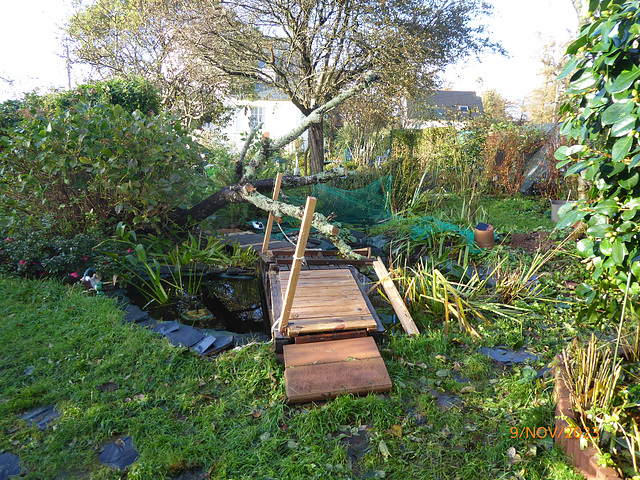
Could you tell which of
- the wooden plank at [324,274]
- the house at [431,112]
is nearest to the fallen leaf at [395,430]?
the wooden plank at [324,274]

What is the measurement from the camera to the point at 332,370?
2.61 m

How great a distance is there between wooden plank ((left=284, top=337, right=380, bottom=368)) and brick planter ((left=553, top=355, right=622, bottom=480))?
44.6 inches

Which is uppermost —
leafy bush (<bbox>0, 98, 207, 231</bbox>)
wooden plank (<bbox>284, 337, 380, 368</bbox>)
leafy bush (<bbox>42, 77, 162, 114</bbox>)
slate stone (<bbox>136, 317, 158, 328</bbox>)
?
leafy bush (<bbox>42, 77, 162, 114</bbox>)

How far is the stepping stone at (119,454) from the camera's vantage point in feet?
6.50

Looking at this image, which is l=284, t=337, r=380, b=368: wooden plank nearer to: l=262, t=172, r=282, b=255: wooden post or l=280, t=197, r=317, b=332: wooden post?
l=280, t=197, r=317, b=332: wooden post

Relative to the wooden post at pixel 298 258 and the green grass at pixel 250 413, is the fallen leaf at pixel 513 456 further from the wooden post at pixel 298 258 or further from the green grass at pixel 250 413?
the wooden post at pixel 298 258

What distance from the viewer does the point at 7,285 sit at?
3895 millimetres

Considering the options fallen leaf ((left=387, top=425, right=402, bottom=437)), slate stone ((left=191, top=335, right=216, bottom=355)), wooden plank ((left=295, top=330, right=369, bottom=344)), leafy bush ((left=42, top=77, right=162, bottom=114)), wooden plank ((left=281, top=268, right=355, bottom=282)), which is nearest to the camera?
fallen leaf ((left=387, top=425, right=402, bottom=437))

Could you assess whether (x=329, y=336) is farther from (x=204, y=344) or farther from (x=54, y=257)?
(x=54, y=257)

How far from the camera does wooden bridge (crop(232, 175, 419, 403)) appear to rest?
8.26 feet

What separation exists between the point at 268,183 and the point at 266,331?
2.67 meters

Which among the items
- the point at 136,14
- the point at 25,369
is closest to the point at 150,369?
the point at 25,369

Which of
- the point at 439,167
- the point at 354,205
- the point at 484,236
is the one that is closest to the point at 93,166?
the point at 354,205

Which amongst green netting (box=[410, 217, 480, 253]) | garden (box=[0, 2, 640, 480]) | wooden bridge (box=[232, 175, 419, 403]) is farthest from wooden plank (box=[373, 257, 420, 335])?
green netting (box=[410, 217, 480, 253])
